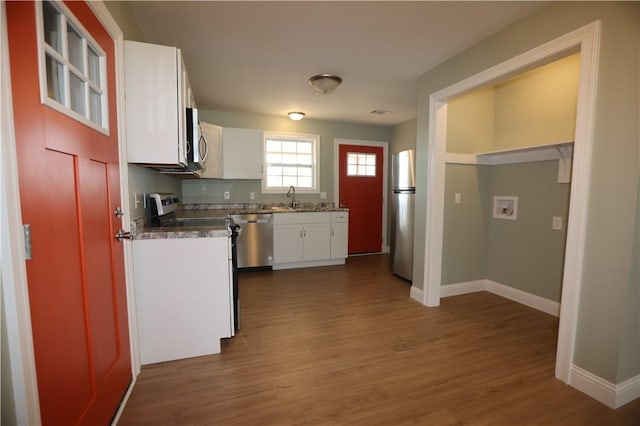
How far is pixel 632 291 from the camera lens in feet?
5.09

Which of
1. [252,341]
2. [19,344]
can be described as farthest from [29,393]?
[252,341]

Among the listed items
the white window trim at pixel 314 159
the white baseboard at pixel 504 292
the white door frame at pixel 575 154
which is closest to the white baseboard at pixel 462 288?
the white baseboard at pixel 504 292

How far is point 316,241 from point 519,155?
2.74 meters

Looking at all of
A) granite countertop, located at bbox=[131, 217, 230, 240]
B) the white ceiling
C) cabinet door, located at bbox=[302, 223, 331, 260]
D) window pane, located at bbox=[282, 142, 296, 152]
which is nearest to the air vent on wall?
the white ceiling

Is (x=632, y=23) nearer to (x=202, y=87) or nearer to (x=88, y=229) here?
(x=88, y=229)

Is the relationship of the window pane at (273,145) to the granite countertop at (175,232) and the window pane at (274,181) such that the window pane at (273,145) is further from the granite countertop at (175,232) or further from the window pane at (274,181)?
the granite countertop at (175,232)

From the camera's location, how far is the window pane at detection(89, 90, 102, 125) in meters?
1.39

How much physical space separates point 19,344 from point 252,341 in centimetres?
158

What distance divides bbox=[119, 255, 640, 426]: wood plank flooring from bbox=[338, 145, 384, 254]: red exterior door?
2490 millimetres

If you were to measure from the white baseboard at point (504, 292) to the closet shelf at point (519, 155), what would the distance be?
1370 millimetres

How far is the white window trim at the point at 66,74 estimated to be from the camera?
95 centimetres

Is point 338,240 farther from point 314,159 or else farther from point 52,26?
point 52,26

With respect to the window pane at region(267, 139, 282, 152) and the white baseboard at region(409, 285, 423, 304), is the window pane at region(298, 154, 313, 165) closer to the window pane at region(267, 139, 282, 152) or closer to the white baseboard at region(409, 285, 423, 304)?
the window pane at region(267, 139, 282, 152)

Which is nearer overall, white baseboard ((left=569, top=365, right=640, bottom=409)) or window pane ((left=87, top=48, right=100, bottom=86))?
window pane ((left=87, top=48, right=100, bottom=86))
